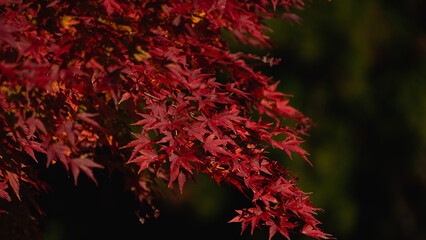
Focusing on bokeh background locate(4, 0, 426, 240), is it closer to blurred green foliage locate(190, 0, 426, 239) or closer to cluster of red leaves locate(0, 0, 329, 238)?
blurred green foliage locate(190, 0, 426, 239)

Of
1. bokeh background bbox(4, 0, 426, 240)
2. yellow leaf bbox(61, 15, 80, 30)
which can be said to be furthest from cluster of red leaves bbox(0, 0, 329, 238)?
bokeh background bbox(4, 0, 426, 240)

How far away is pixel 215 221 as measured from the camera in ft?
14.1

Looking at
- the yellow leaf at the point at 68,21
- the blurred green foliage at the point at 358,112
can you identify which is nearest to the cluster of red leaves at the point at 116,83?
the yellow leaf at the point at 68,21

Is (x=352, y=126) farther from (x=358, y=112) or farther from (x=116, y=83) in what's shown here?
(x=116, y=83)

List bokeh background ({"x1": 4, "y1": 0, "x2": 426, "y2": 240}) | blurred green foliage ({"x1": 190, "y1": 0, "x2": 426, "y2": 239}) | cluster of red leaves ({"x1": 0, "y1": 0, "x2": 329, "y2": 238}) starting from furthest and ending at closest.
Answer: blurred green foliage ({"x1": 190, "y1": 0, "x2": 426, "y2": 239}) < bokeh background ({"x1": 4, "y1": 0, "x2": 426, "y2": 240}) < cluster of red leaves ({"x1": 0, "y1": 0, "x2": 329, "y2": 238})

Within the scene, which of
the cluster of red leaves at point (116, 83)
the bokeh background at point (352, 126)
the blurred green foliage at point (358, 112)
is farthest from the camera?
the blurred green foliage at point (358, 112)

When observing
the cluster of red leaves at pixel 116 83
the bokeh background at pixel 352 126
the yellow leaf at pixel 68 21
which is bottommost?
the bokeh background at pixel 352 126

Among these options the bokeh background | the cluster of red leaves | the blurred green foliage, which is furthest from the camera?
the blurred green foliage

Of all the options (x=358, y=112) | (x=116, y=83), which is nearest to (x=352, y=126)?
(x=358, y=112)

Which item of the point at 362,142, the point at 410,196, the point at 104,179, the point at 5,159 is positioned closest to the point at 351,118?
the point at 362,142

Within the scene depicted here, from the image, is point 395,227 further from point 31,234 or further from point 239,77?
point 31,234

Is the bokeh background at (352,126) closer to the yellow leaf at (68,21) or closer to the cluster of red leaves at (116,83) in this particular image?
the cluster of red leaves at (116,83)

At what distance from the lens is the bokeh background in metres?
4.29

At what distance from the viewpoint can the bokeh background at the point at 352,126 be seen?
Answer: 429cm
